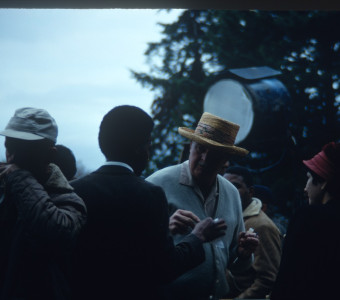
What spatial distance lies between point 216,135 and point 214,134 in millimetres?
16

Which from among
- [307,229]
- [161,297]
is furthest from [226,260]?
[161,297]

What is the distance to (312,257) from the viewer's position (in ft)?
7.72

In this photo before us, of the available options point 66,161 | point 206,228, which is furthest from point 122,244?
point 66,161

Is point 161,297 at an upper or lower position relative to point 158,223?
lower

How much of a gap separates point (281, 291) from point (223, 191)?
0.93m

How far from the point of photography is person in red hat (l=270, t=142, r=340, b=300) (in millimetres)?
2316

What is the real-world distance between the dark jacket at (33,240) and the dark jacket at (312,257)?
1.08 metres

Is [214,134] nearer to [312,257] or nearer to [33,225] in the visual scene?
[312,257]

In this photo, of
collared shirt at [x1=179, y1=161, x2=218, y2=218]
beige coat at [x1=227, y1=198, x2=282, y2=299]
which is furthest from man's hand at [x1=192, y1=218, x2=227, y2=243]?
beige coat at [x1=227, y1=198, x2=282, y2=299]

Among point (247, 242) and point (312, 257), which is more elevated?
point (312, 257)

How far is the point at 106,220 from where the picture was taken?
2.04m

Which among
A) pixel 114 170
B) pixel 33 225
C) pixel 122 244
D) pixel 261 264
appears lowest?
pixel 261 264

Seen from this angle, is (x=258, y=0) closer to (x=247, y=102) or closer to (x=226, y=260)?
(x=226, y=260)

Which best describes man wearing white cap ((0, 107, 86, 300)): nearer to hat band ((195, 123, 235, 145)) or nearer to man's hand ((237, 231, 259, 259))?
man's hand ((237, 231, 259, 259))
